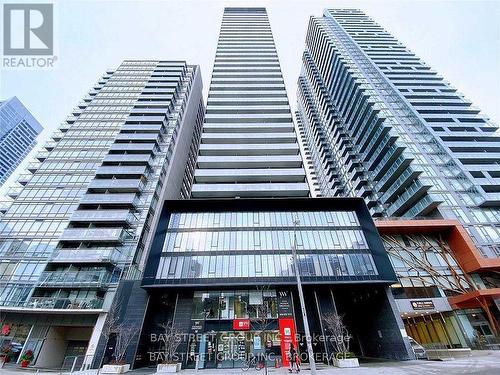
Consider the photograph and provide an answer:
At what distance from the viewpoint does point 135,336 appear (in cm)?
2622

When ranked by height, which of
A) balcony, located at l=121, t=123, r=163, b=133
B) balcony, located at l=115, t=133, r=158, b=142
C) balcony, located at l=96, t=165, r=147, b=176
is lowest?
balcony, located at l=96, t=165, r=147, b=176

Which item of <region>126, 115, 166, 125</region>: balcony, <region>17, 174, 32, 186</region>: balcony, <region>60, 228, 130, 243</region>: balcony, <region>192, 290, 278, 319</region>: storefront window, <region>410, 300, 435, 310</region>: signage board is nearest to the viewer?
<region>192, 290, 278, 319</region>: storefront window

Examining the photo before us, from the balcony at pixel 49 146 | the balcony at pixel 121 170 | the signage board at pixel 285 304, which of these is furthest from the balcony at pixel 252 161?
the balcony at pixel 49 146

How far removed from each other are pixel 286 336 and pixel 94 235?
98.6 ft

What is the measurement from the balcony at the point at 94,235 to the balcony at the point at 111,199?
16.3 feet

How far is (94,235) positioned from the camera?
36750 mm

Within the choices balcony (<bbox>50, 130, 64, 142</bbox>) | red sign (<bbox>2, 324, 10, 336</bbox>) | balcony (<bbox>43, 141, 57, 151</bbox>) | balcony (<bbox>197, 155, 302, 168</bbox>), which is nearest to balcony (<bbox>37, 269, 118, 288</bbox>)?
red sign (<bbox>2, 324, 10, 336</bbox>)

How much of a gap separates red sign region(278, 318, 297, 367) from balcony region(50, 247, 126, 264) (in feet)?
79.3

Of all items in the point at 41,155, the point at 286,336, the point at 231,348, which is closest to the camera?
the point at 286,336

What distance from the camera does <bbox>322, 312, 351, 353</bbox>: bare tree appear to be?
23.3 meters

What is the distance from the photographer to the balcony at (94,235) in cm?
3631

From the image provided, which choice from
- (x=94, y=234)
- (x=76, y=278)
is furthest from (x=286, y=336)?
(x=94, y=234)

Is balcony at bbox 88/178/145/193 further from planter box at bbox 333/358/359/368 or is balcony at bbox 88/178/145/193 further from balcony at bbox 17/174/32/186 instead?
planter box at bbox 333/358/359/368

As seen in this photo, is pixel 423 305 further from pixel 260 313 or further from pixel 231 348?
pixel 231 348
